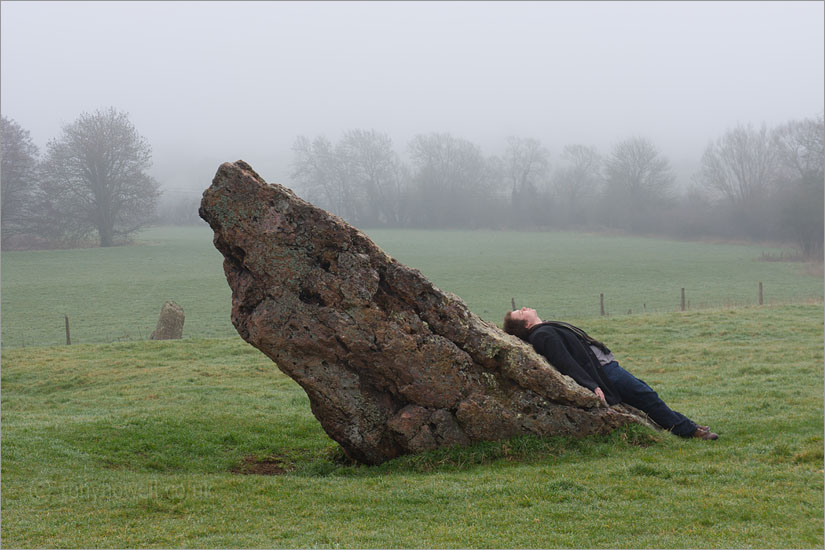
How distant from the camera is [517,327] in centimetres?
1288

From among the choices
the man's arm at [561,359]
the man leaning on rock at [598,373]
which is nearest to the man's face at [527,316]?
the man leaning on rock at [598,373]

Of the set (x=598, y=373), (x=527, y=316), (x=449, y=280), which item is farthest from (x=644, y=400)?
(x=449, y=280)

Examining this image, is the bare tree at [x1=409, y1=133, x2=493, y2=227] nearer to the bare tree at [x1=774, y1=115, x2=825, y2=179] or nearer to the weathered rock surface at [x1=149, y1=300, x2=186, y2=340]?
the bare tree at [x1=774, y1=115, x2=825, y2=179]

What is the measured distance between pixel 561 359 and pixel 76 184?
65579 millimetres

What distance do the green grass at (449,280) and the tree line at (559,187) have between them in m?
13.3

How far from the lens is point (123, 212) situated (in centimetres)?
7200

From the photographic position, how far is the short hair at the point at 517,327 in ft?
42.1

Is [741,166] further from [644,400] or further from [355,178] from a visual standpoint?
[644,400]

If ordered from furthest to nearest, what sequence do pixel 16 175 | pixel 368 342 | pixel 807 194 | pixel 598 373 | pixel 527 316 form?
pixel 807 194, pixel 16 175, pixel 527 316, pixel 598 373, pixel 368 342

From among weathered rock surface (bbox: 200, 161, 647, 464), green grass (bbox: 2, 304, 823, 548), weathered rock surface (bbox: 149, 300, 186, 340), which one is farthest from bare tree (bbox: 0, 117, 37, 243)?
weathered rock surface (bbox: 200, 161, 647, 464)

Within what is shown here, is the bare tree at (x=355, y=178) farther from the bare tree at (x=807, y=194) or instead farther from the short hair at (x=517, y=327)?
the short hair at (x=517, y=327)

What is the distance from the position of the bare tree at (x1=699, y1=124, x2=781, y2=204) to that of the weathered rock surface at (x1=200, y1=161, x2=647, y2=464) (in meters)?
103

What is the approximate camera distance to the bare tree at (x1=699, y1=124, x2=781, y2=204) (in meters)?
106

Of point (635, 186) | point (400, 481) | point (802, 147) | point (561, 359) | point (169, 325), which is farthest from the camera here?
point (635, 186)
